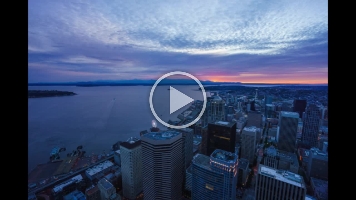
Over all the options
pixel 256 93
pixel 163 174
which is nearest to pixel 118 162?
pixel 163 174

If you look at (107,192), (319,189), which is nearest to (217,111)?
(319,189)

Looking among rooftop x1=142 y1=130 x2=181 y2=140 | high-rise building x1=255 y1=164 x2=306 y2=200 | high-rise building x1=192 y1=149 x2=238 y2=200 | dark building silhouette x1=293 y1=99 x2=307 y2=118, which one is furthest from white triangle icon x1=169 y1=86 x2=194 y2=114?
dark building silhouette x1=293 y1=99 x2=307 y2=118

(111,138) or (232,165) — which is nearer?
(232,165)

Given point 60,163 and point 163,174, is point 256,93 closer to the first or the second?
point 163,174

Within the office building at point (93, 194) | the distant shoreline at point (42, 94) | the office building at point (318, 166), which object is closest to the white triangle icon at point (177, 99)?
the office building at point (93, 194)

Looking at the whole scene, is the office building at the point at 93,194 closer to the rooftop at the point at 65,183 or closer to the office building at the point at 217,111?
the rooftop at the point at 65,183
